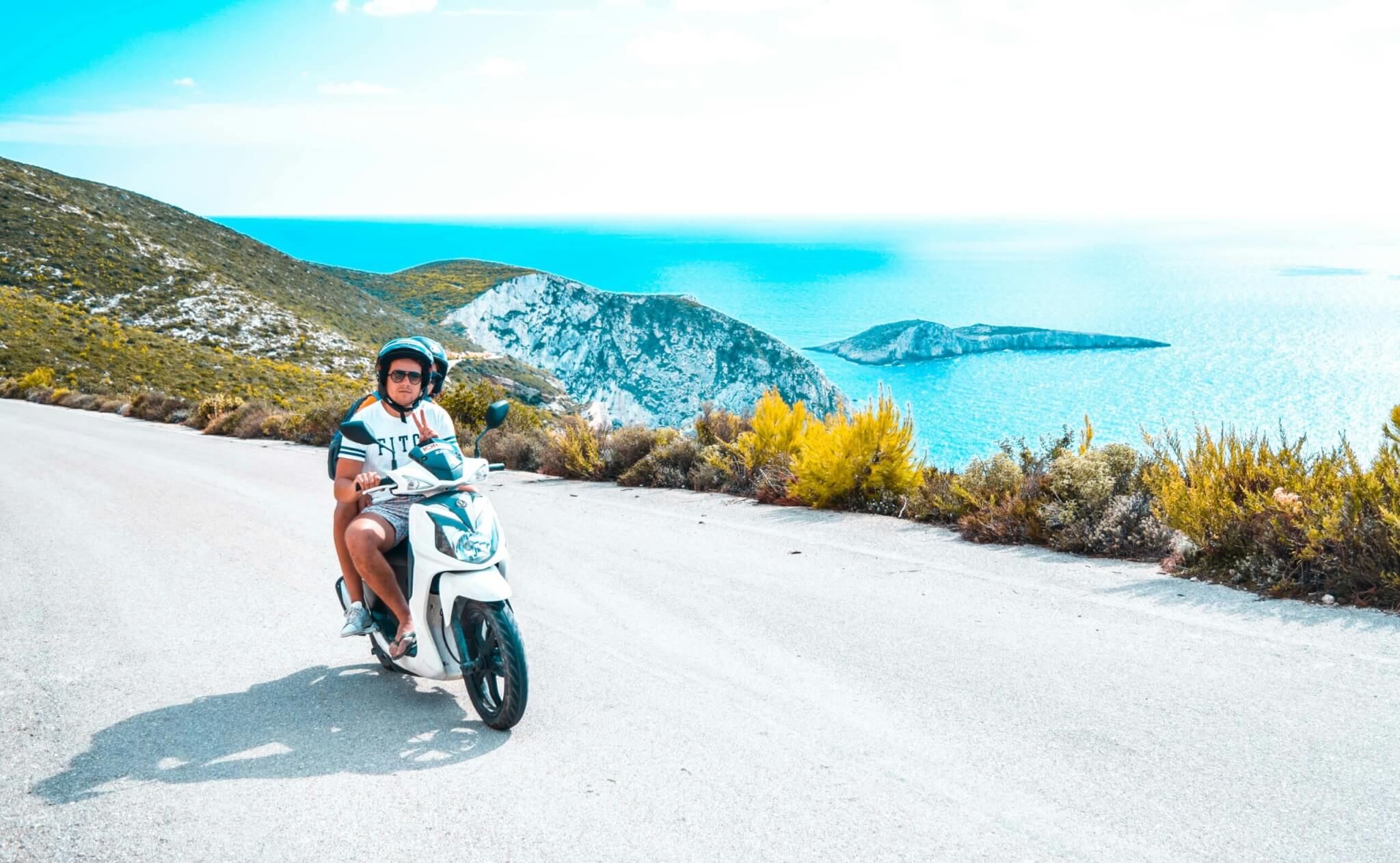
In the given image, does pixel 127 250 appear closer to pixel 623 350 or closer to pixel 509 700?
pixel 623 350

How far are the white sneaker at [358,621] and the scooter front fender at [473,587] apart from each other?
626 millimetres

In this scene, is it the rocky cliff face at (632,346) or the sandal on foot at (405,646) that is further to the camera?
the rocky cliff face at (632,346)

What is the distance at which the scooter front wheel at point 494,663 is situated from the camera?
3.70 metres

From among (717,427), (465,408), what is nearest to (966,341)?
(465,408)

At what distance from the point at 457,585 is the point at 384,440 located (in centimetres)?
94

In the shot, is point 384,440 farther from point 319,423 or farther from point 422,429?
point 319,423

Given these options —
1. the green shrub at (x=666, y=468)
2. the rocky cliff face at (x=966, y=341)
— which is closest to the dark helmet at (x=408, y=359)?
the green shrub at (x=666, y=468)

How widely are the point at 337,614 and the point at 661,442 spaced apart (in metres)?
6.37

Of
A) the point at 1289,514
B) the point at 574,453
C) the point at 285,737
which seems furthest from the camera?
the point at 574,453

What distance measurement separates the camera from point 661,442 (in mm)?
11633

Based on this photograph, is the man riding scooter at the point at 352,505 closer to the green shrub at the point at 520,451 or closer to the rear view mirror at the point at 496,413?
the rear view mirror at the point at 496,413

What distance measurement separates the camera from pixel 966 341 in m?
87.9

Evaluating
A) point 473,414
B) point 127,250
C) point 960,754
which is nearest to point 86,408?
point 473,414

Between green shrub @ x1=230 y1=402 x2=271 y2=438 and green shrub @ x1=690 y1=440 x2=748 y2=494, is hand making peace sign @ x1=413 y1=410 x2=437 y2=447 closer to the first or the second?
green shrub @ x1=690 y1=440 x2=748 y2=494
